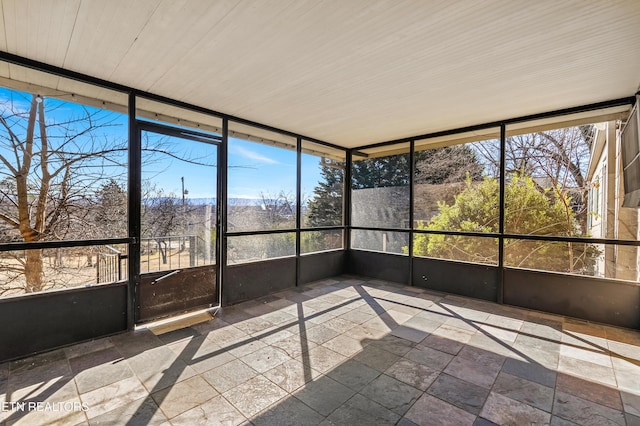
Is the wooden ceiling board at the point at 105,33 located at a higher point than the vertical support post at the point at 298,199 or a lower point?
higher

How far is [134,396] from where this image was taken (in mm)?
2160

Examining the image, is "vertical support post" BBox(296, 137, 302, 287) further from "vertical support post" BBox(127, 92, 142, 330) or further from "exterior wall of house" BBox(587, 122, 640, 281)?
"exterior wall of house" BBox(587, 122, 640, 281)

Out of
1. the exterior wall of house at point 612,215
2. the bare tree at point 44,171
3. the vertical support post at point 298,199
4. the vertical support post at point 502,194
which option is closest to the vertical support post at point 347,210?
the vertical support post at point 298,199

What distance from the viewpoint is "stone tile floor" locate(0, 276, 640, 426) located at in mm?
1995

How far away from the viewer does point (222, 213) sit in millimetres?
4234

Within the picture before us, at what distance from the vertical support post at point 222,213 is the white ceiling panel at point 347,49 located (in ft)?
2.11

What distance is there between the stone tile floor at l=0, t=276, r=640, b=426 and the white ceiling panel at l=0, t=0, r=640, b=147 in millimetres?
2732

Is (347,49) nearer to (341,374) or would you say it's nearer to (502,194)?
(341,374)

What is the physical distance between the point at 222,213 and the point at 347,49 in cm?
276

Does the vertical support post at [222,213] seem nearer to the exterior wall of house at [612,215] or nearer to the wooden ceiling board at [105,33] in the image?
the wooden ceiling board at [105,33]

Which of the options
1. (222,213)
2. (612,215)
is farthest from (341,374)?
(612,215)

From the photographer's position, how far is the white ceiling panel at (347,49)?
79.2 inches

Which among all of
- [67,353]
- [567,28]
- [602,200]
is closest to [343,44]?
[567,28]

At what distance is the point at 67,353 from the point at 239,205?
8.22 feet
